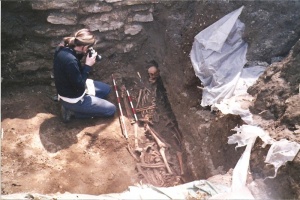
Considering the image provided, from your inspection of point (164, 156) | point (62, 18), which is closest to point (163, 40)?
point (62, 18)

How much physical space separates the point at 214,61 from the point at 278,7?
1.18 m

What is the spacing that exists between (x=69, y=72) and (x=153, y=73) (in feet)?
5.29

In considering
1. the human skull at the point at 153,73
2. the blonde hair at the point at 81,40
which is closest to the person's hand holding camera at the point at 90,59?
the blonde hair at the point at 81,40

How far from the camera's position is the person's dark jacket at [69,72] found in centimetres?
429

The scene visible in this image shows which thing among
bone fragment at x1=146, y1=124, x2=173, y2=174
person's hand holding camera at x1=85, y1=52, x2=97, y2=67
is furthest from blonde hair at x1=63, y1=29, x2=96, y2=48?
bone fragment at x1=146, y1=124, x2=173, y2=174

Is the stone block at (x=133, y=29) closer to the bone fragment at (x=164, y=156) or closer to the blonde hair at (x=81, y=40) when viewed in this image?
the blonde hair at (x=81, y=40)

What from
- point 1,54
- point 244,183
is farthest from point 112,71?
point 244,183

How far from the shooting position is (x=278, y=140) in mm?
3240

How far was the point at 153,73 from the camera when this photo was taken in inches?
217

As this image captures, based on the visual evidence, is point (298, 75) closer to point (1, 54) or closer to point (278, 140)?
point (278, 140)

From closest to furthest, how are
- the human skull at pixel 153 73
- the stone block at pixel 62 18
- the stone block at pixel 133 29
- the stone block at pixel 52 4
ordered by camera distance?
the stone block at pixel 52 4 → the stone block at pixel 62 18 → the stone block at pixel 133 29 → the human skull at pixel 153 73

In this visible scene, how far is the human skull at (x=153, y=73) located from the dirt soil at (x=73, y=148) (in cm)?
17

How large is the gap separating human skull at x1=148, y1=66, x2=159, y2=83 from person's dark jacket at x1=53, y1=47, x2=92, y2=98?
132cm

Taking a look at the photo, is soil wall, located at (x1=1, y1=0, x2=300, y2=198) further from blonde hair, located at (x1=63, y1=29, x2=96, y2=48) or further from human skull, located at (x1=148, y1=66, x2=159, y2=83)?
blonde hair, located at (x1=63, y1=29, x2=96, y2=48)
